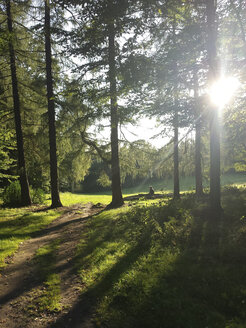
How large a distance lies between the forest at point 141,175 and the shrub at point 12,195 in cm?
7

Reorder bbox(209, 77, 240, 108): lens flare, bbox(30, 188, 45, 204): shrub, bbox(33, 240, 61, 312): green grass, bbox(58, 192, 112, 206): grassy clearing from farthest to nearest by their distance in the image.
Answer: bbox(58, 192, 112, 206): grassy clearing, bbox(30, 188, 45, 204): shrub, bbox(209, 77, 240, 108): lens flare, bbox(33, 240, 61, 312): green grass

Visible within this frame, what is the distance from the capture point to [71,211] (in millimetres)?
12938

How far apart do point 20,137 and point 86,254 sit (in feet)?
34.6

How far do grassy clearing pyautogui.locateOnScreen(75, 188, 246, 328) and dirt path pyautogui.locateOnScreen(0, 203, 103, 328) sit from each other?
33 centimetres

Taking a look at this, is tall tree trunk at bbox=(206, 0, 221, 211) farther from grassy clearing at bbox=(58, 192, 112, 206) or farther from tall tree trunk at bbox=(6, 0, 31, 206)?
grassy clearing at bbox=(58, 192, 112, 206)

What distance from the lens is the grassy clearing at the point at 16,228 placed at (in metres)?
6.66

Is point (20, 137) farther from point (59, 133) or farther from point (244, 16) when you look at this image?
point (244, 16)

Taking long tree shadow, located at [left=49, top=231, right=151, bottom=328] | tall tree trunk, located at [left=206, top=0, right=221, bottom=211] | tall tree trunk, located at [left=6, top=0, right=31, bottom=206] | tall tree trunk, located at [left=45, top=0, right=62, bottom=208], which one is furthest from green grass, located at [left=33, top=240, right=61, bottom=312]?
tall tree trunk, located at [left=6, top=0, right=31, bottom=206]

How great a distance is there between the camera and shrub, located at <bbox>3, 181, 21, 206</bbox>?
14.5 meters

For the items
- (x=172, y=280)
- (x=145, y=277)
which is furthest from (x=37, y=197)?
(x=172, y=280)

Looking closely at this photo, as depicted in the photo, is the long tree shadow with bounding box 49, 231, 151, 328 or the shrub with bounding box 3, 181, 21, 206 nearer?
the long tree shadow with bounding box 49, 231, 151, 328

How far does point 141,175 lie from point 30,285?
10842 millimetres

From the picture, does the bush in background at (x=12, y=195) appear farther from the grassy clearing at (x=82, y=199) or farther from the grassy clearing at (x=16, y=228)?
the grassy clearing at (x=82, y=199)

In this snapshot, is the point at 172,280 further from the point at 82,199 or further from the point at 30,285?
the point at 82,199
